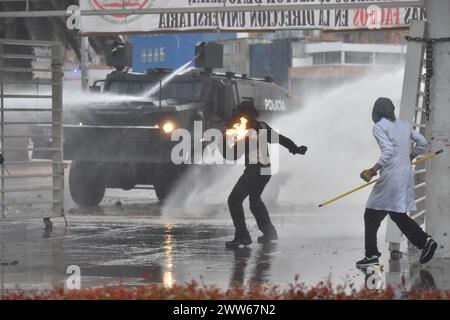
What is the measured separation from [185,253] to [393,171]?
2861 millimetres

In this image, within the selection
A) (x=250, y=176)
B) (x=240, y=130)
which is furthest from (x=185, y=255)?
(x=240, y=130)

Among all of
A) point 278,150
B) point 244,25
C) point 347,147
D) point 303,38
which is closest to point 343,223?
point 244,25

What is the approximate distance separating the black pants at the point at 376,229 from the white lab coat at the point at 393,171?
86 mm

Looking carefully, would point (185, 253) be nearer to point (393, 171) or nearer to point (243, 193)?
point (243, 193)

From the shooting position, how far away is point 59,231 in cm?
1539

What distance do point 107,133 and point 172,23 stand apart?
5.19m

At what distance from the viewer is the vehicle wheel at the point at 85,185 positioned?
20.9m

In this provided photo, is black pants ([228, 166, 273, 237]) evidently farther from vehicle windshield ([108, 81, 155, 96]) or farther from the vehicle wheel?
vehicle windshield ([108, 81, 155, 96])

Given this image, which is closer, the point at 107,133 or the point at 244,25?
the point at 244,25

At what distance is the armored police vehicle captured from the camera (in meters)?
19.8

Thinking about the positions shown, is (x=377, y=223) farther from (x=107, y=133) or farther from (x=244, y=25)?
(x=107, y=133)

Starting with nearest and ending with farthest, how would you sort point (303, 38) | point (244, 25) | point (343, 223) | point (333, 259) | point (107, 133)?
point (333, 259), point (244, 25), point (343, 223), point (107, 133), point (303, 38)

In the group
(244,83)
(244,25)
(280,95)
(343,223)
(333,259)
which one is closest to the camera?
(333,259)

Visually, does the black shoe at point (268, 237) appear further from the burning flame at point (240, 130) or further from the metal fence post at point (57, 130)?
the metal fence post at point (57, 130)
